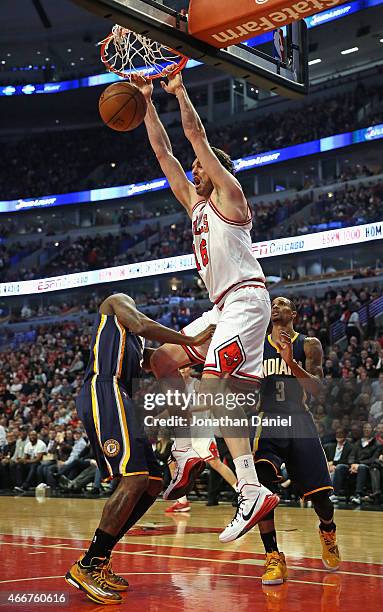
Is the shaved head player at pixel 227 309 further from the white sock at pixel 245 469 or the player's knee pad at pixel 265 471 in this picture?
the player's knee pad at pixel 265 471

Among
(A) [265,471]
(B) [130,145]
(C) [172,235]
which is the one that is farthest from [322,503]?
(B) [130,145]

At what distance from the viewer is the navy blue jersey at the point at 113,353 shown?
5.12 meters

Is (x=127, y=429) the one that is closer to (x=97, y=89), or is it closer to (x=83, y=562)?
(x=83, y=562)

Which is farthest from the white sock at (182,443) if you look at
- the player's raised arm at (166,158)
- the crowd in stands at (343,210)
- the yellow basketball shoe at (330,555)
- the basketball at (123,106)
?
the crowd in stands at (343,210)

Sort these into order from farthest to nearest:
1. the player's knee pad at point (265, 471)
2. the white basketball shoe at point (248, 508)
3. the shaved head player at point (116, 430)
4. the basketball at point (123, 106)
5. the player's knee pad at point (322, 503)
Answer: the player's knee pad at point (322, 503)
the player's knee pad at point (265, 471)
the basketball at point (123, 106)
the shaved head player at point (116, 430)
the white basketball shoe at point (248, 508)

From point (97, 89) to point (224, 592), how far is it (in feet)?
115

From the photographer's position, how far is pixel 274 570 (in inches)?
206

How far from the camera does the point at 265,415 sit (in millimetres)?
5758

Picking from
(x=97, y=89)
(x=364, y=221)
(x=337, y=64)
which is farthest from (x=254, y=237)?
(x=97, y=89)

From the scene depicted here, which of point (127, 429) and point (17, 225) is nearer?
point (127, 429)

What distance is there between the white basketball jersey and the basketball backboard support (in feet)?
4.54

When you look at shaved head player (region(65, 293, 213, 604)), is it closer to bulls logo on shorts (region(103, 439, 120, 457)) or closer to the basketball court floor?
bulls logo on shorts (region(103, 439, 120, 457))

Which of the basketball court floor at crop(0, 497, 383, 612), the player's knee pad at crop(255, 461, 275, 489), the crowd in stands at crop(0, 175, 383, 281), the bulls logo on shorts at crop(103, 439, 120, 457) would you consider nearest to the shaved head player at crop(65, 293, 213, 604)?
the bulls logo on shorts at crop(103, 439, 120, 457)

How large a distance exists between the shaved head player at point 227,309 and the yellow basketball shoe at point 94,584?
0.67 metres
